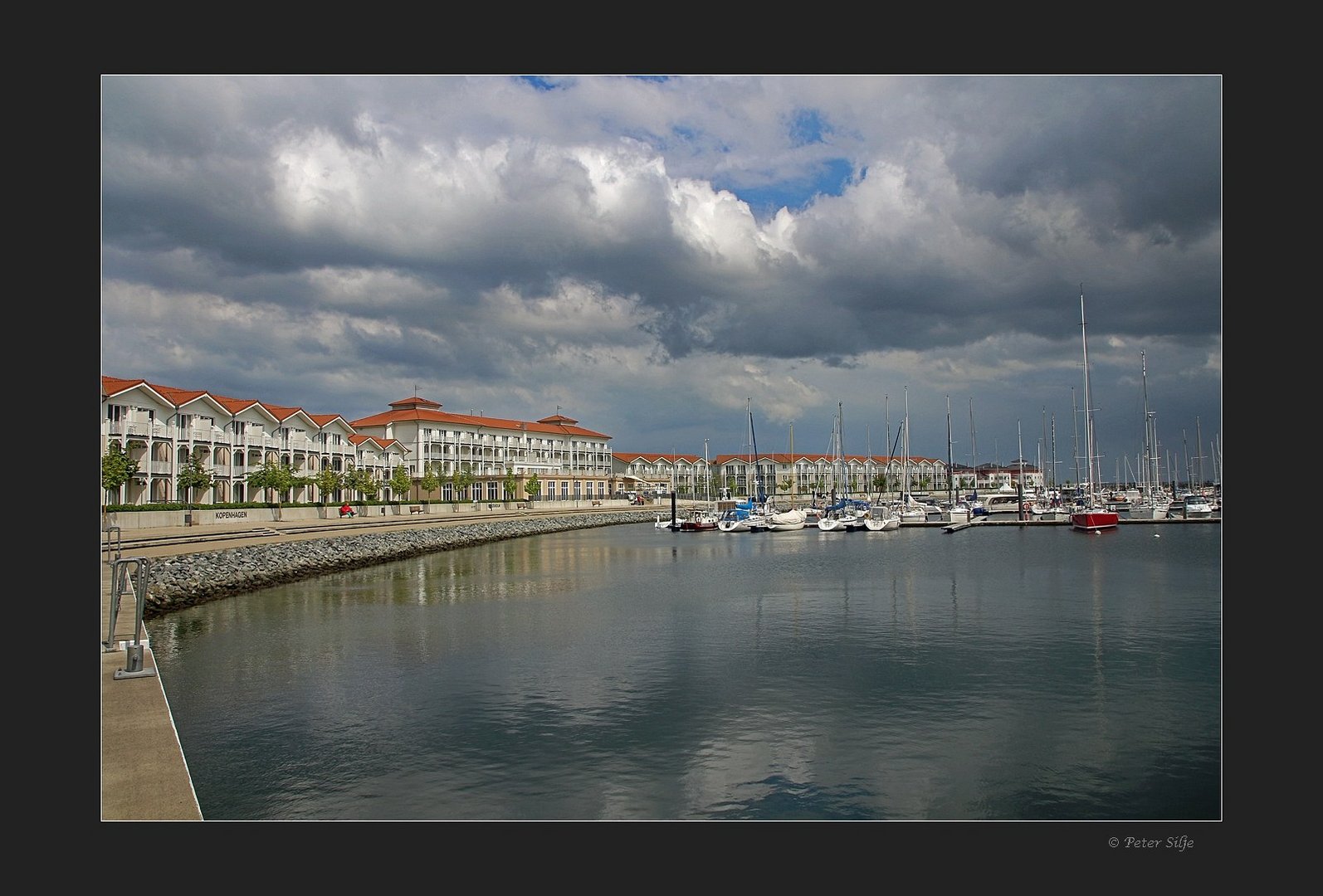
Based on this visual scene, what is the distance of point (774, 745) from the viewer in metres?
11.7

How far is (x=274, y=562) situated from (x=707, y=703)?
2527 cm

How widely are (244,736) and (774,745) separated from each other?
7.44 metres

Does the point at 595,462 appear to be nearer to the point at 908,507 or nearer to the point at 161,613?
the point at 908,507

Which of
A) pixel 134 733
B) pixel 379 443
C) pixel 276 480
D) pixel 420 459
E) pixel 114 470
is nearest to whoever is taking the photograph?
pixel 134 733

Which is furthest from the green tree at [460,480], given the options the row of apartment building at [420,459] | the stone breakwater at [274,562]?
the stone breakwater at [274,562]

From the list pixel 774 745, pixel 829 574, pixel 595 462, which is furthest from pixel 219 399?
pixel 595 462

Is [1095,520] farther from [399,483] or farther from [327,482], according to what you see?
[399,483]

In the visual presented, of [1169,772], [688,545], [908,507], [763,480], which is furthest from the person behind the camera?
[763,480]

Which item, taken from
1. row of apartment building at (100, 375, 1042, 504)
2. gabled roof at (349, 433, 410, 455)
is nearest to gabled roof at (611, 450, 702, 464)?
row of apartment building at (100, 375, 1042, 504)

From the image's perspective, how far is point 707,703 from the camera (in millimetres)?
14141

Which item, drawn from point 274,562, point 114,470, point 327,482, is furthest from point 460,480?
point 274,562

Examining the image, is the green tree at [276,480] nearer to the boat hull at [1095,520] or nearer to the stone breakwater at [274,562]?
the stone breakwater at [274,562]

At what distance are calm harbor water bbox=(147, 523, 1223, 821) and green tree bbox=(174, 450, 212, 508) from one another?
75.1ft

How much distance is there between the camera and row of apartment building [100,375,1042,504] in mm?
51031
